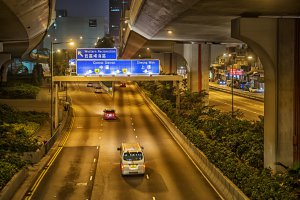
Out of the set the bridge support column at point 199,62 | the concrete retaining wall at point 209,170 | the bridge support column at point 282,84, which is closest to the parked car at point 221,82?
the bridge support column at point 199,62

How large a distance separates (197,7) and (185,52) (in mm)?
34842

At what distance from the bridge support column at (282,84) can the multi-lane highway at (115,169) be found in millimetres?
4504

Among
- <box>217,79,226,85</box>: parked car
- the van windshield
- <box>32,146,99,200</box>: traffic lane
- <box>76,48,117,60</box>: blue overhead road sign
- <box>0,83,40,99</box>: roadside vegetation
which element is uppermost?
<box>76,48,117,60</box>: blue overhead road sign

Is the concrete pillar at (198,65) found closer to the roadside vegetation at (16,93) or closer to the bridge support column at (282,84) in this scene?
the roadside vegetation at (16,93)

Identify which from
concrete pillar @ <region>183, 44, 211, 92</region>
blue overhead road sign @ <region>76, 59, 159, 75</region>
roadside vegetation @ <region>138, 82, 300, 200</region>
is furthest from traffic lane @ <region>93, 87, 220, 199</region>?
concrete pillar @ <region>183, 44, 211, 92</region>

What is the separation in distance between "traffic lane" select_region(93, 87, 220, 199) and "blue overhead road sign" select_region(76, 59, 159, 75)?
19.4 ft

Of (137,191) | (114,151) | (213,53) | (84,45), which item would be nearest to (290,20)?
(137,191)

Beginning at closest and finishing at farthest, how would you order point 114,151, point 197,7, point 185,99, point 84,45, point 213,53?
point 197,7
point 114,151
point 185,99
point 213,53
point 84,45

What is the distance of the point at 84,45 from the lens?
6811 inches

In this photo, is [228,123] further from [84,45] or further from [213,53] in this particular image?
[84,45]

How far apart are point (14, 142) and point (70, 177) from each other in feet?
20.6

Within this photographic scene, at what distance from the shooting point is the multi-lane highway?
24156 millimetres

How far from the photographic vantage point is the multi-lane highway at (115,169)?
24156 millimetres

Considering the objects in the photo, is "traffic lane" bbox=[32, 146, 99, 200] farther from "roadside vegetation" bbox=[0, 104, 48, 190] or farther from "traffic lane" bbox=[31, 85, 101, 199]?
"roadside vegetation" bbox=[0, 104, 48, 190]
